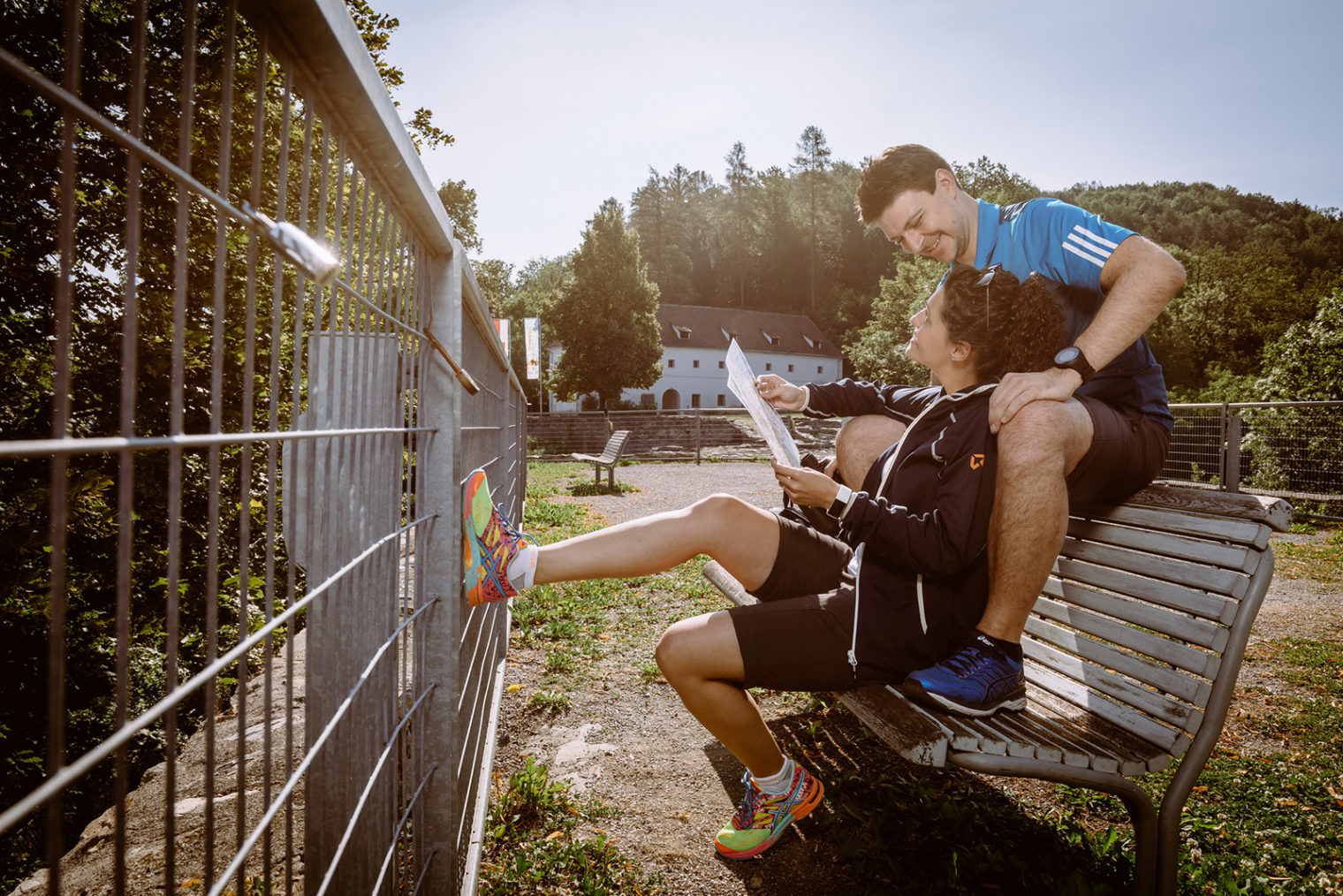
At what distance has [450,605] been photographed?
185 centimetres

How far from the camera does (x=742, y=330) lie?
55062mm

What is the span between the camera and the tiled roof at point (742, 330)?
5191 cm

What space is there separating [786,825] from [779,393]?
71.0 inches

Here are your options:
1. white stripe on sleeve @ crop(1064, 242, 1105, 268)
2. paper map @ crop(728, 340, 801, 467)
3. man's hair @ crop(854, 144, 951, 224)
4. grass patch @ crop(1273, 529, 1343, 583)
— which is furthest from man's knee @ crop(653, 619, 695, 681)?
grass patch @ crop(1273, 529, 1343, 583)

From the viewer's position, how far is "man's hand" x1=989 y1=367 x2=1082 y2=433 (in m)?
2.20

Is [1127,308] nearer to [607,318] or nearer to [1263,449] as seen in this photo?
[1263,449]

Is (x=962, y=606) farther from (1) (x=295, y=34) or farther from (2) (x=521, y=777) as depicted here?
(1) (x=295, y=34)

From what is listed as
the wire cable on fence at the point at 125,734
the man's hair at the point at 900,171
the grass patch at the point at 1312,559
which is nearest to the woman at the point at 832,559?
the man's hair at the point at 900,171

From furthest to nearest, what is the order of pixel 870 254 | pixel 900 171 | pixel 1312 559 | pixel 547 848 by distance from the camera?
1. pixel 870 254
2. pixel 1312 559
3. pixel 900 171
4. pixel 547 848

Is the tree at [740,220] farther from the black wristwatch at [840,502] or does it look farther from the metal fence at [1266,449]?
the black wristwatch at [840,502]

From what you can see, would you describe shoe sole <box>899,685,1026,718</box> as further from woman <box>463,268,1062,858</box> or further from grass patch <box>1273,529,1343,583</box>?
grass patch <box>1273,529,1343,583</box>

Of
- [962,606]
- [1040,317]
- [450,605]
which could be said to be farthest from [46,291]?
[1040,317]

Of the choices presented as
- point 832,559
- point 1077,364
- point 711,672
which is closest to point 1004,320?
point 1077,364

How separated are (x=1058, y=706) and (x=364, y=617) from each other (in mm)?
2078
